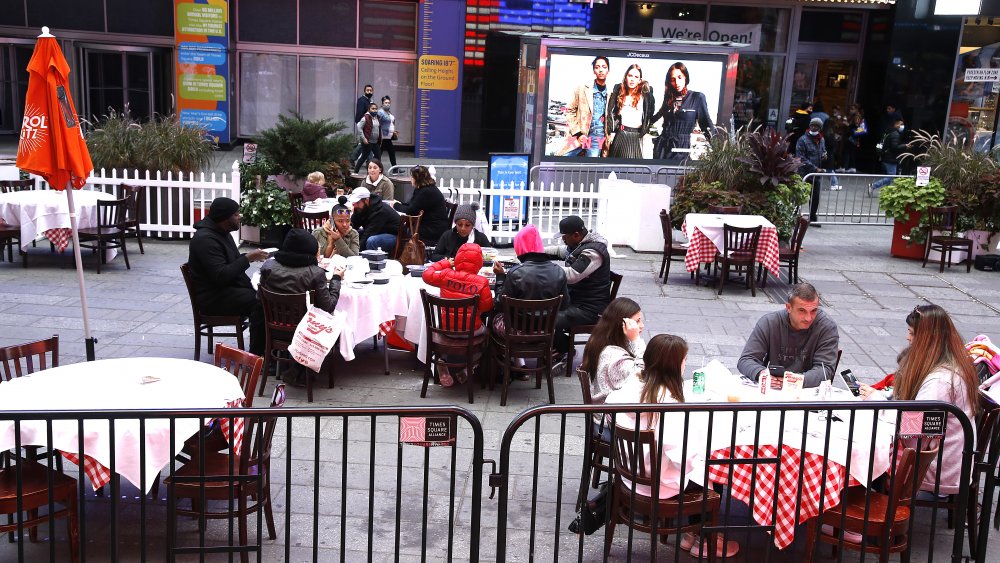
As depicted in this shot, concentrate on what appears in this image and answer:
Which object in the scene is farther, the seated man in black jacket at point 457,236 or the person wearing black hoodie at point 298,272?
the seated man in black jacket at point 457,236

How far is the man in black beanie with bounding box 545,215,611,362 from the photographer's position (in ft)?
27.6

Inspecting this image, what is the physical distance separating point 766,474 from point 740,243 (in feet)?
22.6

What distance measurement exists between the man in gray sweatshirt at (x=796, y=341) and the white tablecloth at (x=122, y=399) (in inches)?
135

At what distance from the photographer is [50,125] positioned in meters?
7.72

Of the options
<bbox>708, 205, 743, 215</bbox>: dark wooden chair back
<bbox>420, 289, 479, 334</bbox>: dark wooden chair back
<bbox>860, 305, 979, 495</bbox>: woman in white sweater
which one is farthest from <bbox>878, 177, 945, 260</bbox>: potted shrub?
<bbox>860, 305, 979, 495</bbox>: woman in white sweater

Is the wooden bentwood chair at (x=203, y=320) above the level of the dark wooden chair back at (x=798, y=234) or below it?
below

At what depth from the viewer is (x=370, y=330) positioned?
27.2 feet

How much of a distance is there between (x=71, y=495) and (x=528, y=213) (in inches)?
392

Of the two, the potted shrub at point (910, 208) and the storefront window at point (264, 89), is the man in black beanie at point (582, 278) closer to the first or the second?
the potted shrub at point (910, 208)

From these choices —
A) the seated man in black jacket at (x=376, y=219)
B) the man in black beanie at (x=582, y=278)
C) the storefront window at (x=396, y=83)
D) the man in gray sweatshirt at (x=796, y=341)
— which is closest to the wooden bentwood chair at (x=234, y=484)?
the man in gray sweatshirt at (x=796, y=341)

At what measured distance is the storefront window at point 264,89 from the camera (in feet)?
74.4

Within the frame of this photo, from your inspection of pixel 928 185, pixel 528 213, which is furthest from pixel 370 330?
pixel 928 185

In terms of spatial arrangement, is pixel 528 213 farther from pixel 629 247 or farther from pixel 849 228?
pixel 849 228

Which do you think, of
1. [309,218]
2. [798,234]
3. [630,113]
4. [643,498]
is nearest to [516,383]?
[643,498]
